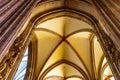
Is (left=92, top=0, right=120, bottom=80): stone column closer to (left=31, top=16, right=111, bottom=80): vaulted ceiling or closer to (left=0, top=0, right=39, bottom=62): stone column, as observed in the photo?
(left=0, top=0, right=39, bottom=62): stone column

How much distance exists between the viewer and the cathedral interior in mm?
5250

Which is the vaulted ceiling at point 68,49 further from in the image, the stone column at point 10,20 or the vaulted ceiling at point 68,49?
the stone column at point 10,20

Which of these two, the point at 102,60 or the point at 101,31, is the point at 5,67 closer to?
the point at 101,31

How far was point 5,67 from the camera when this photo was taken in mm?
5098

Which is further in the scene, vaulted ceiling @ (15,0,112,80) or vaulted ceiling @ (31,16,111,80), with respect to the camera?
vaulted ceiling @ (31,16,111,80)

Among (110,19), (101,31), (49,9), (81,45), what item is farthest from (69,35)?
(110,19)

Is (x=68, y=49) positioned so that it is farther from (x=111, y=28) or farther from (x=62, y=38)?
(x=111, y=28)

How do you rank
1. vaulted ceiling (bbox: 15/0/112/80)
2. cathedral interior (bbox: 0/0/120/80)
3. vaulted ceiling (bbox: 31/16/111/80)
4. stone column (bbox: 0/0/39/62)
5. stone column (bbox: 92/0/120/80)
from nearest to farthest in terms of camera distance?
1. stone column (bbox: 0/0/39/62)
2. stone column (bbox: 92/0/120/80)
3. cathedral interior (bbox: 0/0/120/80)
4. vaulted ceiling (bbox: 15/0/112/80)
5. vaulted ceiling (bbox: 31/16/111/80)

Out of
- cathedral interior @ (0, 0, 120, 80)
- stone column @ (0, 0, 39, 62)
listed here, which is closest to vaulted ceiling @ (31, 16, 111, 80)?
cathedral interior @ (0, 0, 120, 80)

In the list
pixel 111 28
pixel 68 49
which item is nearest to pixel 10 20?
pixel 111 28

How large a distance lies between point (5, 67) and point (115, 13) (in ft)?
10.1

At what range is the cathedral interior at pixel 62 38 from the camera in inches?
207

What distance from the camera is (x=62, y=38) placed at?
1262 cm

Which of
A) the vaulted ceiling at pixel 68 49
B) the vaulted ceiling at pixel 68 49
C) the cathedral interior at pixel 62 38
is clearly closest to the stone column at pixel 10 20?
the cathedral interior at pixel 62 38
